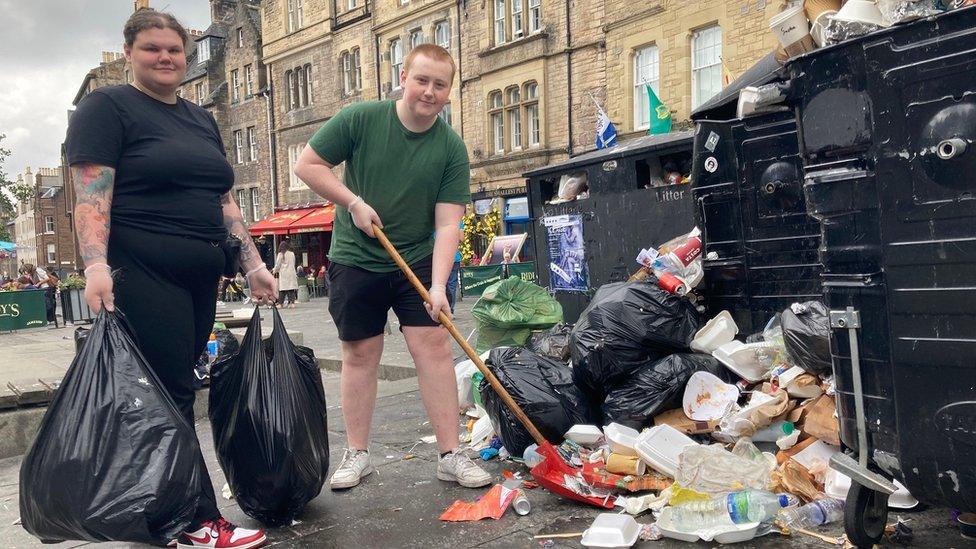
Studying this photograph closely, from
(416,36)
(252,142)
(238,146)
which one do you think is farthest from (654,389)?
(238,146)

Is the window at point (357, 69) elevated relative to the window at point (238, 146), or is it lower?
elevated

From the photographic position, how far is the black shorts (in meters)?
3.14

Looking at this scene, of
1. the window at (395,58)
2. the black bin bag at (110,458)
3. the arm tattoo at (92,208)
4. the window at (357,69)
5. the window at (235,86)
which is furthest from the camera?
the window at (235,86)

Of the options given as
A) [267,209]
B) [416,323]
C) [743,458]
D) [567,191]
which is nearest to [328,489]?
[416,323]

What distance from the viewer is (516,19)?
766 inches

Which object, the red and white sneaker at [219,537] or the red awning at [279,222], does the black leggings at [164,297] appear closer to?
the red and white sneaker at [219,537]

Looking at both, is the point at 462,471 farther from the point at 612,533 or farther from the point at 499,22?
the point at 499,22

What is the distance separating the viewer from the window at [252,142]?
102ft

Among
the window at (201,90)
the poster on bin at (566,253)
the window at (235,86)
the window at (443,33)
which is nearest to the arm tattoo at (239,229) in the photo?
the poster on bin at (566,253)

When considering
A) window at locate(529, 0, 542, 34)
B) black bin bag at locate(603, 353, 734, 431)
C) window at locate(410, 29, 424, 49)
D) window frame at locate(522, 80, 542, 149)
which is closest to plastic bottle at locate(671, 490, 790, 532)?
black bin bag at locate(603, 353, 734, 431)

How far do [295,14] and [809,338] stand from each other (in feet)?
94.0

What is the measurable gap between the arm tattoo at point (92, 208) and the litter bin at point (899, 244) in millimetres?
2169

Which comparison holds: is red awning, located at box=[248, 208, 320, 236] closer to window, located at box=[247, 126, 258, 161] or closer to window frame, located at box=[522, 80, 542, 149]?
window, located at box=[247, 126, 258, 161]

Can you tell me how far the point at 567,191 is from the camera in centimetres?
594
